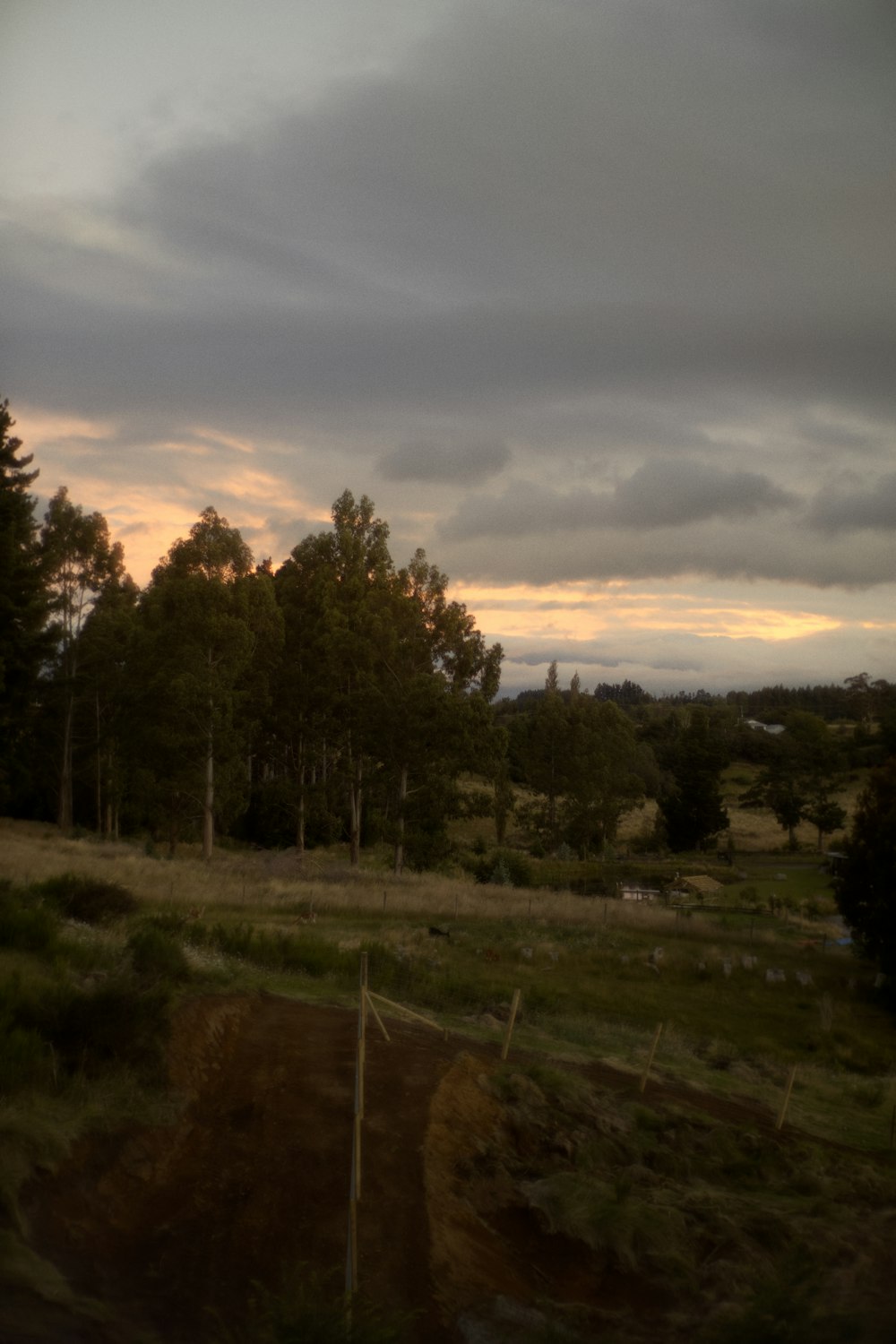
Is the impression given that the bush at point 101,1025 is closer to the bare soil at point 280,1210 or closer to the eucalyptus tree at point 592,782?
the bare soil at point 280,1210

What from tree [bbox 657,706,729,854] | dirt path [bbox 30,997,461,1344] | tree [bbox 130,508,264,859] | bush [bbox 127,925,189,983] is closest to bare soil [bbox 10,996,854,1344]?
dirt path [bbox 30,997,461,1344]

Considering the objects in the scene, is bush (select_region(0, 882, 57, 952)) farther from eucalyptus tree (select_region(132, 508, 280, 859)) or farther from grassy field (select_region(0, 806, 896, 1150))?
eucalyptus tree (select_region(132, 508, 280, 859))

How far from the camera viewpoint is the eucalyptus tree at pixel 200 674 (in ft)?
132

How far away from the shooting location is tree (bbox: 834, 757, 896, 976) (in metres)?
31.1

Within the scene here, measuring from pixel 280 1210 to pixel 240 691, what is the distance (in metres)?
35.2

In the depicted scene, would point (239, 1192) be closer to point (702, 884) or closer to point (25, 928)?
point (25, 928)

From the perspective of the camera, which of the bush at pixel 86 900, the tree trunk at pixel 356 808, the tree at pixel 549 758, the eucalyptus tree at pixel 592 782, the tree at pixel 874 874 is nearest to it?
the bush at pixel 86 900

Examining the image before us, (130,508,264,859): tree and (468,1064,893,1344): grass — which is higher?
(130,508,264,859): tree

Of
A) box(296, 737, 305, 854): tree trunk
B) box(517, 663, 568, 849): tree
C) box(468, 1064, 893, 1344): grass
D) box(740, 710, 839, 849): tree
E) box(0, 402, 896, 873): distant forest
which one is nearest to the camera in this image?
box(468, 1064, 893, 1344): grass

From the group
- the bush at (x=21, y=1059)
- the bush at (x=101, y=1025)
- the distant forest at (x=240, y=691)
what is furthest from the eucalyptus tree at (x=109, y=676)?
the bush at (x=21, y=1059)

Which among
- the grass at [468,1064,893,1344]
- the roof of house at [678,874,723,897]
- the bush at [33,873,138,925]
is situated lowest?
the roof of house at [678,874,723,897]

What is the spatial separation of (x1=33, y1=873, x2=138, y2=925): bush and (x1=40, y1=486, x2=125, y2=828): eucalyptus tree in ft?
93.3

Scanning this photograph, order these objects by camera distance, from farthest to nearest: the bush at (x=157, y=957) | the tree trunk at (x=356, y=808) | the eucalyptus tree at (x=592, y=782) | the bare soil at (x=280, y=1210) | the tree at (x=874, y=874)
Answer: the eucalyptus tree at (x=592, y=782) < the tree trunk at (x=356, y=808) < the tree at (x=874, y=874) < the bush at (x=157, y=957) < the bare soil at (x=280, y=1210)

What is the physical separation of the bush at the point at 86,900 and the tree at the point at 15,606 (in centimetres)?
1326
